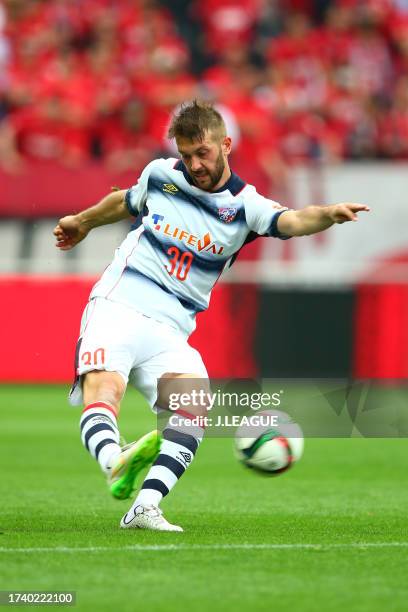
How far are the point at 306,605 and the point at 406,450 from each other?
718cm

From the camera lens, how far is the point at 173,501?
8.32 meters

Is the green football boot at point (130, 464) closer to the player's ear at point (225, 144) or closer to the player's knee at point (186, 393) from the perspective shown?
the player's knee at point (186, 393)

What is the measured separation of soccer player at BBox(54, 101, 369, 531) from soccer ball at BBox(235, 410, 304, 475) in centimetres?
27

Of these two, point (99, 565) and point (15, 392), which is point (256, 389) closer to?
point (15, 392)

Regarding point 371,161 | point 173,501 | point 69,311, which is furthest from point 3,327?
point 173,501

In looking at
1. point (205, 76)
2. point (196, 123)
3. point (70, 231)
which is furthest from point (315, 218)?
point (205, 76)

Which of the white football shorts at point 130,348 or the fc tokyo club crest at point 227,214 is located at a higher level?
the fc tokyo club crest at point 227,214

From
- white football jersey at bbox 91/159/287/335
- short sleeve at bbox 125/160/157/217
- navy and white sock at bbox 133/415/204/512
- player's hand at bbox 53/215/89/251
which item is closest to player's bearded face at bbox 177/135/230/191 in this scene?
white football jersey at bbox 91/159/287/335

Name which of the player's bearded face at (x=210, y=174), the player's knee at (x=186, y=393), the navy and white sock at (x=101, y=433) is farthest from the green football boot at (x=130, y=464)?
the player's bearded face at (x=210, y=174)

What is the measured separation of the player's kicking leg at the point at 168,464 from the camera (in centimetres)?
661

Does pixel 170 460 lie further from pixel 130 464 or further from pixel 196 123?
pixel 196 123

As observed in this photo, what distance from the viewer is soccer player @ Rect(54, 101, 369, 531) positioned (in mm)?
6605

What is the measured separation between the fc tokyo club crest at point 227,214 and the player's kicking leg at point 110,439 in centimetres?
102

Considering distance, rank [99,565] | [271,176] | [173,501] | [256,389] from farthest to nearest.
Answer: [271,176] < [256,389] < [173,501] < [99,565]
